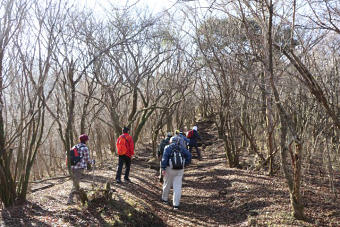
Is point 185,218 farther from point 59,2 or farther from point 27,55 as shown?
point 59,2

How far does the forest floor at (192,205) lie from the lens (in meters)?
5.95

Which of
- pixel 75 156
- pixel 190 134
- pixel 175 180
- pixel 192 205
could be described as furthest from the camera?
pixel 190 134

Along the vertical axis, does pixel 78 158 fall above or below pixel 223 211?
above

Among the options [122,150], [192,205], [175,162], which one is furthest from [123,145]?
[192,205]

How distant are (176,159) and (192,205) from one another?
1.52 m

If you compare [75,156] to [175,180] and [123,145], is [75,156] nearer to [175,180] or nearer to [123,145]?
[123,145]

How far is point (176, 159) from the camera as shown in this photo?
7.66 m

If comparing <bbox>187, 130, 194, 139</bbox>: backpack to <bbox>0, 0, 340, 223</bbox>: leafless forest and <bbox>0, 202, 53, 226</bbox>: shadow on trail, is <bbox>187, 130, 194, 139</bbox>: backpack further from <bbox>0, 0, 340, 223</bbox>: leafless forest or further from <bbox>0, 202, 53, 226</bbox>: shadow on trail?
<bbox>0, 202, 53, 226</bbox>: shadow on trail

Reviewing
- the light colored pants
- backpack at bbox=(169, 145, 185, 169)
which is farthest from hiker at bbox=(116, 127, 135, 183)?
backpack at bbox=(169, 145, 185, 169)

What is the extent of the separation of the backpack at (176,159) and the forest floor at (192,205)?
1.16m

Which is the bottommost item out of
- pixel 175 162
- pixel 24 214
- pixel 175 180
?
pixel 24 214

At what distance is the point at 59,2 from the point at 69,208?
433cm

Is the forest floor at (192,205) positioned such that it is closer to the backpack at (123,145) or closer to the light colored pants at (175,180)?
the light colored pants at (175,180)

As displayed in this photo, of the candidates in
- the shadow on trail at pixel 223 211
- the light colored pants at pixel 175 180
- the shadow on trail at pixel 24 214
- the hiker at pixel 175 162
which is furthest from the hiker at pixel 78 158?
the shadow on trail at pixel 223 211
